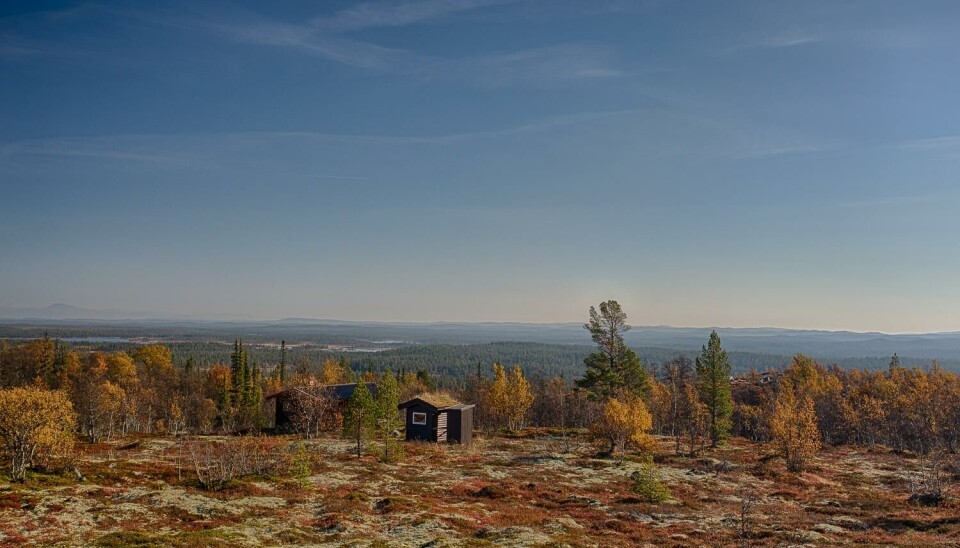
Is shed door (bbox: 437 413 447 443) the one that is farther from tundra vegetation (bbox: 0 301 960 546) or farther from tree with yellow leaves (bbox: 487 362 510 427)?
tree with yellow leaves (bbox: 487 362 510 427)

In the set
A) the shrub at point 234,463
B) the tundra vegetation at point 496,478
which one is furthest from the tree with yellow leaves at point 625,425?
the shrub at point 234,463

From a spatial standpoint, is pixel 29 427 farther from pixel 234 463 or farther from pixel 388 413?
pixel 388 413

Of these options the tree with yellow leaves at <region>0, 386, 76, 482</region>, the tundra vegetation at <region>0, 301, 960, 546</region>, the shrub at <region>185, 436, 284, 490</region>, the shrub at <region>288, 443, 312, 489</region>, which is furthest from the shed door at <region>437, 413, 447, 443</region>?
the tree with yellow leaves at <region>0, 386, 76, 482</region>

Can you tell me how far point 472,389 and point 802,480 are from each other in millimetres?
77913

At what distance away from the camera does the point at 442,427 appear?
217ft

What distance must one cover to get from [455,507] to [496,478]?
11800mm

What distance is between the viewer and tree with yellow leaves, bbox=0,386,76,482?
32938 millimetres

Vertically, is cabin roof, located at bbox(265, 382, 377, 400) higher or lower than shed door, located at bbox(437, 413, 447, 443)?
higher

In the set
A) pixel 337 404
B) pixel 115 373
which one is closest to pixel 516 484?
pixel 337 404

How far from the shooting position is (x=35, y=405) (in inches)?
1341

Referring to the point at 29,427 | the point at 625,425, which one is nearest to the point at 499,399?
the point at 625,425

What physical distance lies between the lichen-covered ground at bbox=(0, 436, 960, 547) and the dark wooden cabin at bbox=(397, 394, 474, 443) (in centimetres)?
1150

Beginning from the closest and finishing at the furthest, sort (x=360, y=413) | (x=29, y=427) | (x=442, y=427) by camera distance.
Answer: (x=29, y=427)
(x=360, y=413)
(x=442, y=427)

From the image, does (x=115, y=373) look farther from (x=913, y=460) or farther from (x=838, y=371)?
(x=838, y=371)
